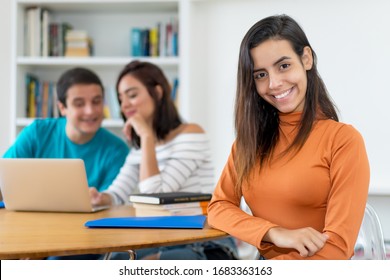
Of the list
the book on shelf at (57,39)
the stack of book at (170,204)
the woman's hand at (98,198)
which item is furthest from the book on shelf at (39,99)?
the stack of book at (170,204)

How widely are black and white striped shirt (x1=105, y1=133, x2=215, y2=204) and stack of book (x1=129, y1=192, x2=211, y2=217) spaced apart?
1.18 ft

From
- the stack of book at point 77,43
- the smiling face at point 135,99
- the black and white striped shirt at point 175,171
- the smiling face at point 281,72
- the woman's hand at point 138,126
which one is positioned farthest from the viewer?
the stack of book at point 77,43

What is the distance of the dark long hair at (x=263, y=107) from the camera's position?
4.28ft

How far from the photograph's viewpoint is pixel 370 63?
1.98 meters

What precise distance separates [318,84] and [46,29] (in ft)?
7.32

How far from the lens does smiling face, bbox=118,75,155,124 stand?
90.5 inches

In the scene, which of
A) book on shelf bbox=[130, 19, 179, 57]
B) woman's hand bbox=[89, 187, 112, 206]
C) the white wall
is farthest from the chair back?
the white wall

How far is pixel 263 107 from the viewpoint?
1.40 metres

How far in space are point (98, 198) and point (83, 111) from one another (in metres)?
0.54

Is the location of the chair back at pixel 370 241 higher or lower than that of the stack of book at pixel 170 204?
lower

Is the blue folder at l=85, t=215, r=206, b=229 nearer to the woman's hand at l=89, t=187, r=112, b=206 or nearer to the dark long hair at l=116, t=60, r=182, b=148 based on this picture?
the woman's hand at l=89, t=187, r=112, b=206

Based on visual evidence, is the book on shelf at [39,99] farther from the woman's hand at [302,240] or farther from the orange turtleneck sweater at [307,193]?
the woman's hand at [302,240]

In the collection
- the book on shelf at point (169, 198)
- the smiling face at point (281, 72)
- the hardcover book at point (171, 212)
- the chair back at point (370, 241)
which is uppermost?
the smiling face at point (281, 72)

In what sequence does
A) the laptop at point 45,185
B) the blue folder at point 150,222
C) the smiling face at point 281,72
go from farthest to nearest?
the laptop at point 45,185 < the blue folder at point 150,222 < the smiling face at point 281,72
